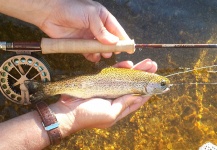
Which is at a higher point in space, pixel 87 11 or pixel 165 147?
pixel 87 11

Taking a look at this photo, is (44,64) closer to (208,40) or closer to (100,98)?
(100,98)

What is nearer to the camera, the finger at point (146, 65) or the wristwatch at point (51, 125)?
the wristwatch at point (51, 125)

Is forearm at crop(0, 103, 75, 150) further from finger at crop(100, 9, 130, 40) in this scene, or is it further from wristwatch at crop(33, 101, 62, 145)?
finger at crop(100, 9, 130, 40)

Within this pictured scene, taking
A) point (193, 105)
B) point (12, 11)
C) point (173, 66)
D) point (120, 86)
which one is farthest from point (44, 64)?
point (193, 105)

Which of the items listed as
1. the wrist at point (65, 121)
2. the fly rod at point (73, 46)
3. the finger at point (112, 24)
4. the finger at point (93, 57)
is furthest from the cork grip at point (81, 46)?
the wrist at point (65, 121)

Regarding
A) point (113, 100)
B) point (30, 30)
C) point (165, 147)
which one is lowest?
point (165, 147)

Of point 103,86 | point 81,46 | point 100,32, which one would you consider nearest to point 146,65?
point 103,86

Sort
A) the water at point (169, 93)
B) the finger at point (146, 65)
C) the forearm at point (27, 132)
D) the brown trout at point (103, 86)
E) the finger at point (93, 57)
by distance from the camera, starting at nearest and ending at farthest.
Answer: the forearm at point (27, 132) → the brown trout at point (103, 86) → the finger at point (146, 65) → the finger at point (93, 57) → the water at point (169, 93)

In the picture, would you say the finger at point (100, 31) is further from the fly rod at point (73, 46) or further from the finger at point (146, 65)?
the finger at point (146, 65)
